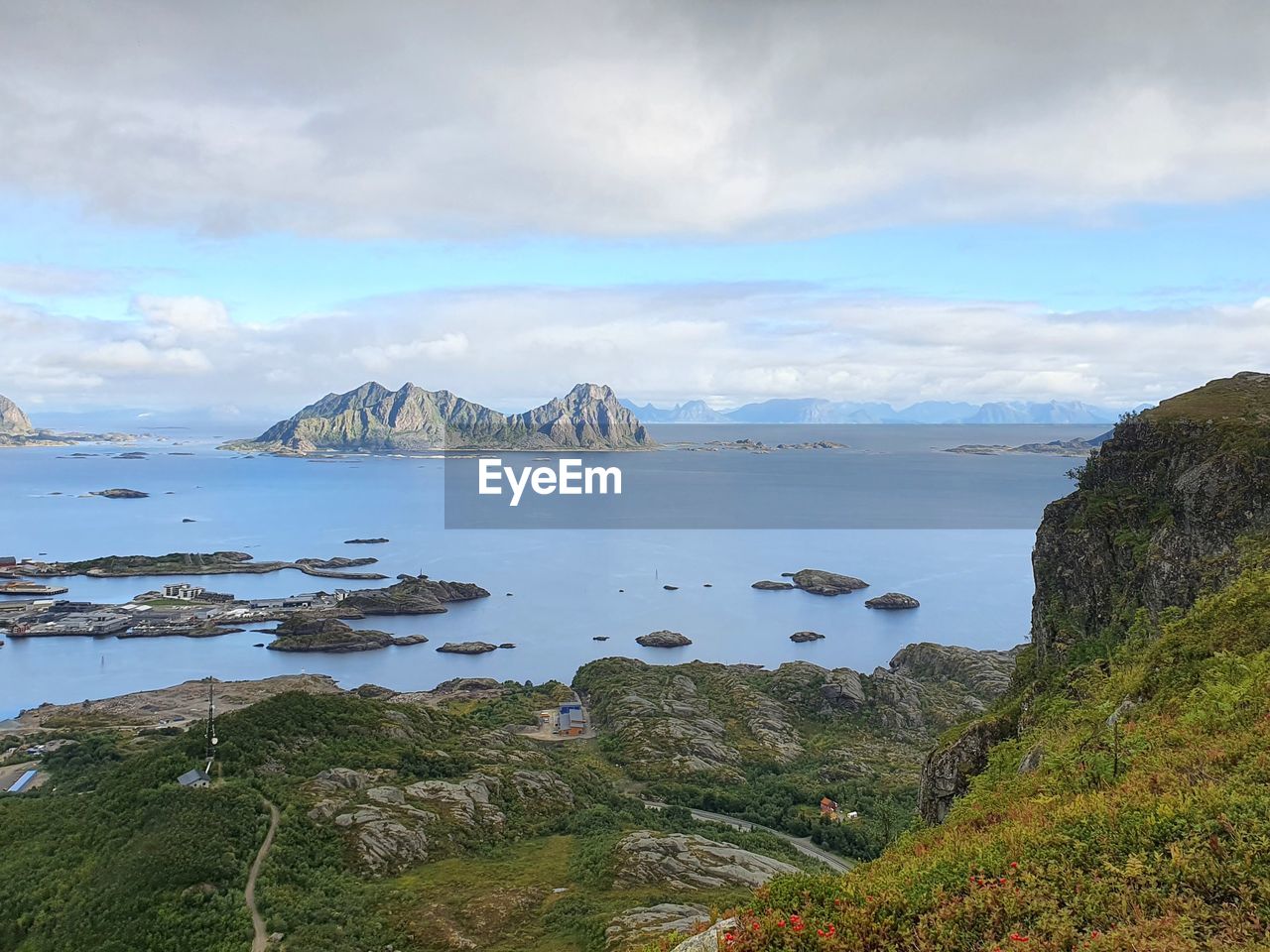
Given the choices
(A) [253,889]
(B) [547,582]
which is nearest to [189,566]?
→ (B) [547,582]

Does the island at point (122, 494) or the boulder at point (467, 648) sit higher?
the island at point (122, 494)

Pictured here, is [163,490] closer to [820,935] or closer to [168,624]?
[168,624]

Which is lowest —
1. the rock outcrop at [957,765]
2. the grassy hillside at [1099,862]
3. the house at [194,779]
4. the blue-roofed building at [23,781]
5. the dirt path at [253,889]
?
the blue-roofed building at [23,781]

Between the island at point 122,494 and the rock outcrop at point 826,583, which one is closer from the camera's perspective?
the rock outcrop at point 826,583

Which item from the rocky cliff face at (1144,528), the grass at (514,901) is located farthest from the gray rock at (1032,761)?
the grass at (514,901)

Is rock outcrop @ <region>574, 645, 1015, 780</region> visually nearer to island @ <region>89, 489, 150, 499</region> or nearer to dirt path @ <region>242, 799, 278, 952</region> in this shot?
dirt path @ <region>242, 799, 278, 952</region>

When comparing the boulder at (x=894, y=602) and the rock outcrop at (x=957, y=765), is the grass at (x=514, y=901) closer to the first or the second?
the rock outcrop at (x=957, y=765)

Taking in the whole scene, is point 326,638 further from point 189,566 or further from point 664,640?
point 189,566

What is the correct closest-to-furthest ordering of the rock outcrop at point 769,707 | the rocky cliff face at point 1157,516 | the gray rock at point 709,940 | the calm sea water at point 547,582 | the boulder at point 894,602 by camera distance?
1. the gray rock at point 709,940
2. the rocky cliff face at point 1157,516
3. the rock outcrop at point 769,707
4. the calm sea water at point 547,582
5. the boulder at point 894,602

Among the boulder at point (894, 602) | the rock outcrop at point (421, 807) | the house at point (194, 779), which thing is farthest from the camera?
the boulder at point (894, 602)

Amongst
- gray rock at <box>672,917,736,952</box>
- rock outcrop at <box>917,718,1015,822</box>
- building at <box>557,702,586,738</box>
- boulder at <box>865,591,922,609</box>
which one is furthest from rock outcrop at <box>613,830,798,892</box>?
boulder at <box>865,591,922,609</box>
